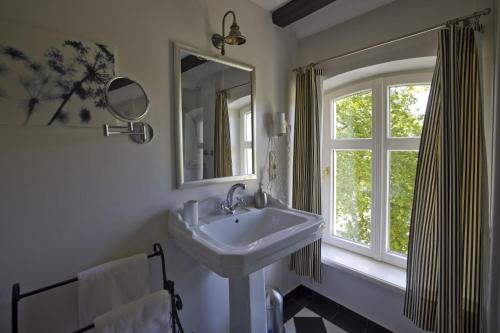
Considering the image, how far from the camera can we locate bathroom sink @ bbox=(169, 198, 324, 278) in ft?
3.07

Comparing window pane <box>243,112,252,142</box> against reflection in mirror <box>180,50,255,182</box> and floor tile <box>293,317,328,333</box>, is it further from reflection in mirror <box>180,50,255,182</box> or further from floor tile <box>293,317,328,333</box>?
floor tile <box>293,317,328,333</box>

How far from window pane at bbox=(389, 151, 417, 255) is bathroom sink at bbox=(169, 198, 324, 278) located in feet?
2.75

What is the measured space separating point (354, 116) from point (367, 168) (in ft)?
1.47

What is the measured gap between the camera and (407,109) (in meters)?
1.70

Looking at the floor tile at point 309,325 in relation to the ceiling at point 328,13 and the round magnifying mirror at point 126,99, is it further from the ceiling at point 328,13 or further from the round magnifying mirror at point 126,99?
the ceiling at point 328,13

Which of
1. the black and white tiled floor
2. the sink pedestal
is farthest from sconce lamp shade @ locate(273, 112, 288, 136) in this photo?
the black and white tiled floor

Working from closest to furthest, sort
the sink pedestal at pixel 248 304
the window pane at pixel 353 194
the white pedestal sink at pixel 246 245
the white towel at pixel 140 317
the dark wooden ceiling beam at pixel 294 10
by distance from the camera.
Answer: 1. the white towel at pixel 140 317
2. the white pedestal sink at pixel 246 245
3. the sink pedestal at pixel 248 304
4. the dark wooden ceiling beam at pixel 294 10
5. the window pane at pixel 353 194

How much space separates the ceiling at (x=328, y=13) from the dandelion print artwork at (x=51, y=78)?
1212 millimetres

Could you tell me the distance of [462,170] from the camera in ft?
3.88

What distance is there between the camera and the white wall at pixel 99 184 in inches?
35.5

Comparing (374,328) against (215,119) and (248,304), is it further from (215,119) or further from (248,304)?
(215,119)

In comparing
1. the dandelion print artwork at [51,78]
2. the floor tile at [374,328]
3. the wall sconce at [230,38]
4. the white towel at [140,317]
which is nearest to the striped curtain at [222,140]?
the wall sconce at [230,38]

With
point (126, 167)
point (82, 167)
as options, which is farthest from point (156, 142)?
point (82, 167)

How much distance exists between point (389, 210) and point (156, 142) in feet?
5.72
